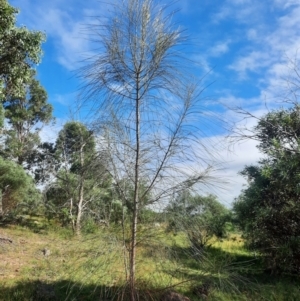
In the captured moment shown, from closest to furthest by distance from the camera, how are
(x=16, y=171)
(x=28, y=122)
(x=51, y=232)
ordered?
(x=16, y=171)
(x=51, y=232)
(x=28, y=122)

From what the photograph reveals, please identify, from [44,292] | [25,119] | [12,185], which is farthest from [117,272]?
[25,119]

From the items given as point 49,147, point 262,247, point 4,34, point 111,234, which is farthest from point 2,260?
point 49,147

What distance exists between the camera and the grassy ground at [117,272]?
9.69 ft

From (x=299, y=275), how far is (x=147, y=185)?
24.1ft

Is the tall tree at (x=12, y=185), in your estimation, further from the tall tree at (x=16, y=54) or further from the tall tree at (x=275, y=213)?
the tall tree at (x=275, y=213)

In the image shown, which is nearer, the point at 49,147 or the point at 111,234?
the point at 111,234

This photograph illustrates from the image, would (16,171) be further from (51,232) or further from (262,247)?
(262,247)

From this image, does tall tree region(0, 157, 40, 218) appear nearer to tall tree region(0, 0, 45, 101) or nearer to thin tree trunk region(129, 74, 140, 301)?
tall tree region(0, 0, 45, 101)

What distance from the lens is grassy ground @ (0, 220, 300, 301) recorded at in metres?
2.95

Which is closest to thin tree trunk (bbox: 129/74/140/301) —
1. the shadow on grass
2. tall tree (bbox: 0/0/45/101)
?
the shadow on grass

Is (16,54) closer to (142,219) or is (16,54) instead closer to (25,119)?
(142,219)

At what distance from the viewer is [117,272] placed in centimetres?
304

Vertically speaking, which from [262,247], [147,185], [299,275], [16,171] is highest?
[16,171]

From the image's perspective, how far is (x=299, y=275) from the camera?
8.34 m
